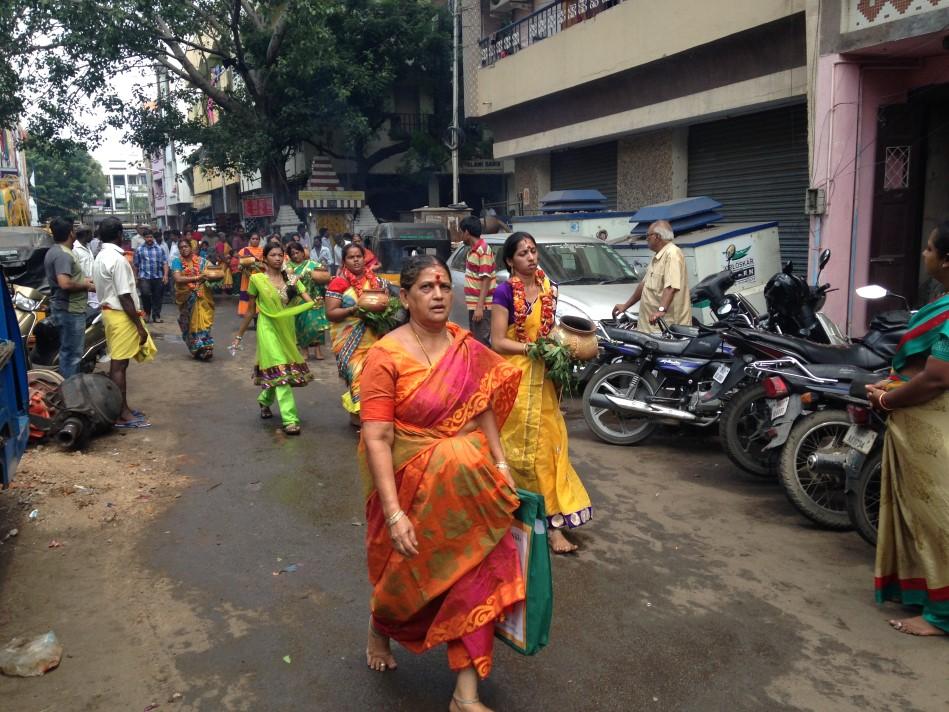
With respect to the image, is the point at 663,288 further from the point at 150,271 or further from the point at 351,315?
the point at 150,271

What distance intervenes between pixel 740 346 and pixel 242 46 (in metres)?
20.7

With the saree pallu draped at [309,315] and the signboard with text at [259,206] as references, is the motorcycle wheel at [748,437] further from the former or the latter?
the signboard with text at [259,206]

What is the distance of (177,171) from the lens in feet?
187

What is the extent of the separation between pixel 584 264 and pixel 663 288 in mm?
1896

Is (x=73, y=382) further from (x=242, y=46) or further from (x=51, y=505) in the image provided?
(x=242, y=46)

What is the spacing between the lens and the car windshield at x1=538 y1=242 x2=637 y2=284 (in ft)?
31.4

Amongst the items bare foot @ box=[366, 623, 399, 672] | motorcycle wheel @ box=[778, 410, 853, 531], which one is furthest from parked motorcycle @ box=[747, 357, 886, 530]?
bare foot @ box=[366, 623, 399, 672]

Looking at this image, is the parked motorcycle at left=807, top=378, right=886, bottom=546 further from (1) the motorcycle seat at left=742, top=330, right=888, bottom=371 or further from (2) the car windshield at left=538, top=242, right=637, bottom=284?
(2) the car windshield at left=538, top=242, right=637, bottom=284

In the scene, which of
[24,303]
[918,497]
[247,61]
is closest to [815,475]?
[918,497]

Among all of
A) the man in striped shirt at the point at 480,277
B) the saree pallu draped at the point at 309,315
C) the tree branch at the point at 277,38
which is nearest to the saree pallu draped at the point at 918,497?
the man in striped shirt at the point at 480,277

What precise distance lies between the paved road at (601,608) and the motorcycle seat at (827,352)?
3.26ft

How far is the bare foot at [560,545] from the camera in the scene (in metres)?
4.63

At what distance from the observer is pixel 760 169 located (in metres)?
12.9

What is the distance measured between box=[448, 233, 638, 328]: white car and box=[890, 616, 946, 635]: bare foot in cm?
516
